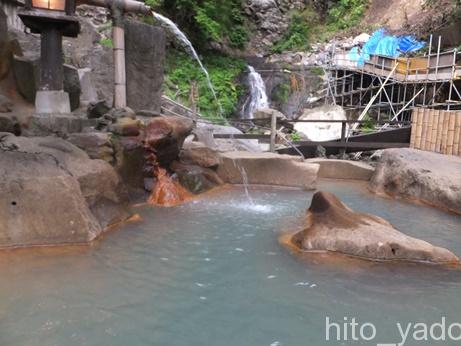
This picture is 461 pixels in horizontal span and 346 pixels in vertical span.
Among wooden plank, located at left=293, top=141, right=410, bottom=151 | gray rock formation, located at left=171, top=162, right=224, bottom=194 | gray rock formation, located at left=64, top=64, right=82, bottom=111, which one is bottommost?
gray rock formation, located at left=171, top=162, right=224, bottom=194

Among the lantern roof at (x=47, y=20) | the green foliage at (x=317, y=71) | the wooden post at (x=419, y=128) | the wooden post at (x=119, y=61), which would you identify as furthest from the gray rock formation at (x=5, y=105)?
the green foliage at (x=317, y=71)

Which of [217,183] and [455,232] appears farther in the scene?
[217,183]

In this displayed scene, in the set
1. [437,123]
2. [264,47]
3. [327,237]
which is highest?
[264,47]

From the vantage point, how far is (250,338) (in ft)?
11.6

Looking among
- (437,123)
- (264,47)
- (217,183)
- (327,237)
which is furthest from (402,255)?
(264,47)

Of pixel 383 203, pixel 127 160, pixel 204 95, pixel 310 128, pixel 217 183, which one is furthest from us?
pixel 204 95

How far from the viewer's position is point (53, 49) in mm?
7605

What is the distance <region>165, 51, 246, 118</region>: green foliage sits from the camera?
19.5m

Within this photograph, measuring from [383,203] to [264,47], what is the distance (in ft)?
65.9

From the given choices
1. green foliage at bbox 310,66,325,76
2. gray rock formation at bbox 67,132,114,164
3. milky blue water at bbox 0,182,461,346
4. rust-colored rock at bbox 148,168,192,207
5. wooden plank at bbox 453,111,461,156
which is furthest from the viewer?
green foliage at bbox 310,66,325,76

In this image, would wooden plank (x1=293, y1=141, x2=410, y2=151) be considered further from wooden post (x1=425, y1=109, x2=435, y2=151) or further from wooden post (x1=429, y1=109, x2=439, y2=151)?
wooden post (x1=429, y1=109, x2=439, y2=151)

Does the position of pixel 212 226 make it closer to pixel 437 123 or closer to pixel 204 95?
pixel 437 123

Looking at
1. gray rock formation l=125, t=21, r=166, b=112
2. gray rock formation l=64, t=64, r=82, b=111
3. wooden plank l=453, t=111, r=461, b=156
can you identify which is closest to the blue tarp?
wooden plank l=453, t=111, r=461, b=156

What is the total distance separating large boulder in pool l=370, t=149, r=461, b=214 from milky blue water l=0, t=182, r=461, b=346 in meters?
1.79
